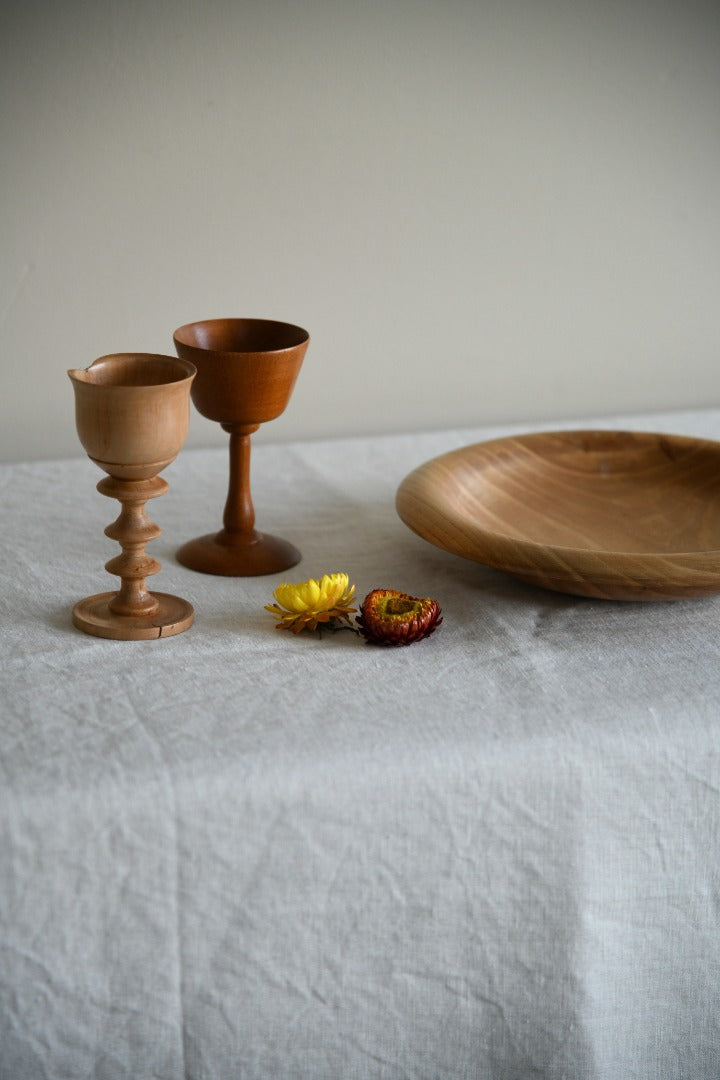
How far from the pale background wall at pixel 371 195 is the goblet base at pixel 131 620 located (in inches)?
17.9

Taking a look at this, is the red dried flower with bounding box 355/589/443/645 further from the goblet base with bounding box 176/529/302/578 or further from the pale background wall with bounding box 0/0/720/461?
the pale background wall with bounding box 0/0/720/461

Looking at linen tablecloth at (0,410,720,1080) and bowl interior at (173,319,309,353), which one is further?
bowl interior at (173,319,309,353)

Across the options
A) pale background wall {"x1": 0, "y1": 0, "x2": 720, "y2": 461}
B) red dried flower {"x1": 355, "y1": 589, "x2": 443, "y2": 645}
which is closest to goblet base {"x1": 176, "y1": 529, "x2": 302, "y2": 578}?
red dried flower {"x1": 355, "y1": 589, "x2": 443, "y2": 645}

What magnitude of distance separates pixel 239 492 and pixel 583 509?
265mm

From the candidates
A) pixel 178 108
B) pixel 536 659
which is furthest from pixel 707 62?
pixel 536 659

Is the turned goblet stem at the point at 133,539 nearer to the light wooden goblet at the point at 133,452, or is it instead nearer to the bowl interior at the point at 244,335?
the light wooden goblet at the point at 133,452

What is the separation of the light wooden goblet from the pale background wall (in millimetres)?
434

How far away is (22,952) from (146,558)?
0.81 ft

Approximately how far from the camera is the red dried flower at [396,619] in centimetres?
67

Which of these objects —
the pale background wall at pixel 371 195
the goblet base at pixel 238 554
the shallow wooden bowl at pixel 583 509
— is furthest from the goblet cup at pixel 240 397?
the pale background wall at pixel 371 195

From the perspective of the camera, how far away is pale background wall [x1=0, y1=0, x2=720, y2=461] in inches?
40.3

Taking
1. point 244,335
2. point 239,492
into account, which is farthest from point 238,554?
point 244,335

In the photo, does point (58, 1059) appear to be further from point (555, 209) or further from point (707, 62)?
point (707, 62)

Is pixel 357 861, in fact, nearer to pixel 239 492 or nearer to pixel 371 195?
pixel 239 492
